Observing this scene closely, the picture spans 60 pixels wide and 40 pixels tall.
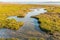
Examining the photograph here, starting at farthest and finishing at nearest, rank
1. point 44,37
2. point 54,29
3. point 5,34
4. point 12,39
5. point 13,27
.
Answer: point 13,27
point 54,29
point 5,34
point 44,37
point 12,39

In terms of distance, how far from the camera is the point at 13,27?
2558 cm

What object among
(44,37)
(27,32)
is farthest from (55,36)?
(27,32)

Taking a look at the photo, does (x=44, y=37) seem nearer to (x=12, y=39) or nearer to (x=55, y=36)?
(x=55, y=36)

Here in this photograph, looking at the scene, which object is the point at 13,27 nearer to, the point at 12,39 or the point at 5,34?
the point at 5,34

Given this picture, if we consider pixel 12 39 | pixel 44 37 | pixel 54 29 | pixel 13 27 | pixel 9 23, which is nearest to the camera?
pixel 12 39

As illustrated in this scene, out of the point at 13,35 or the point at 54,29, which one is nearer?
the point at 13,35

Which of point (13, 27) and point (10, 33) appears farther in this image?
point (13, 27)

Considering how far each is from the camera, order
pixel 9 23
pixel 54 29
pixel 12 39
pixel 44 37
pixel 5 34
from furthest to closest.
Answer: pixel 9 23, pixel 54 29, pixel 5 34, pixel 44 37, pixel 12 39

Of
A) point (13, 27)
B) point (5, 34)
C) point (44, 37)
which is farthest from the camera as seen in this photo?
point (13, 27)

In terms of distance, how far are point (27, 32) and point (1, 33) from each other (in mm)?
4129

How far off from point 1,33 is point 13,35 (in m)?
2.22

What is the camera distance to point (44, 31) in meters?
23.7

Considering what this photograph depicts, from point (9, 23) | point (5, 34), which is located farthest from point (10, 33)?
point (9, 23)

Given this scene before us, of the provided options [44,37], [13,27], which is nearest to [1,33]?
[13,27]
